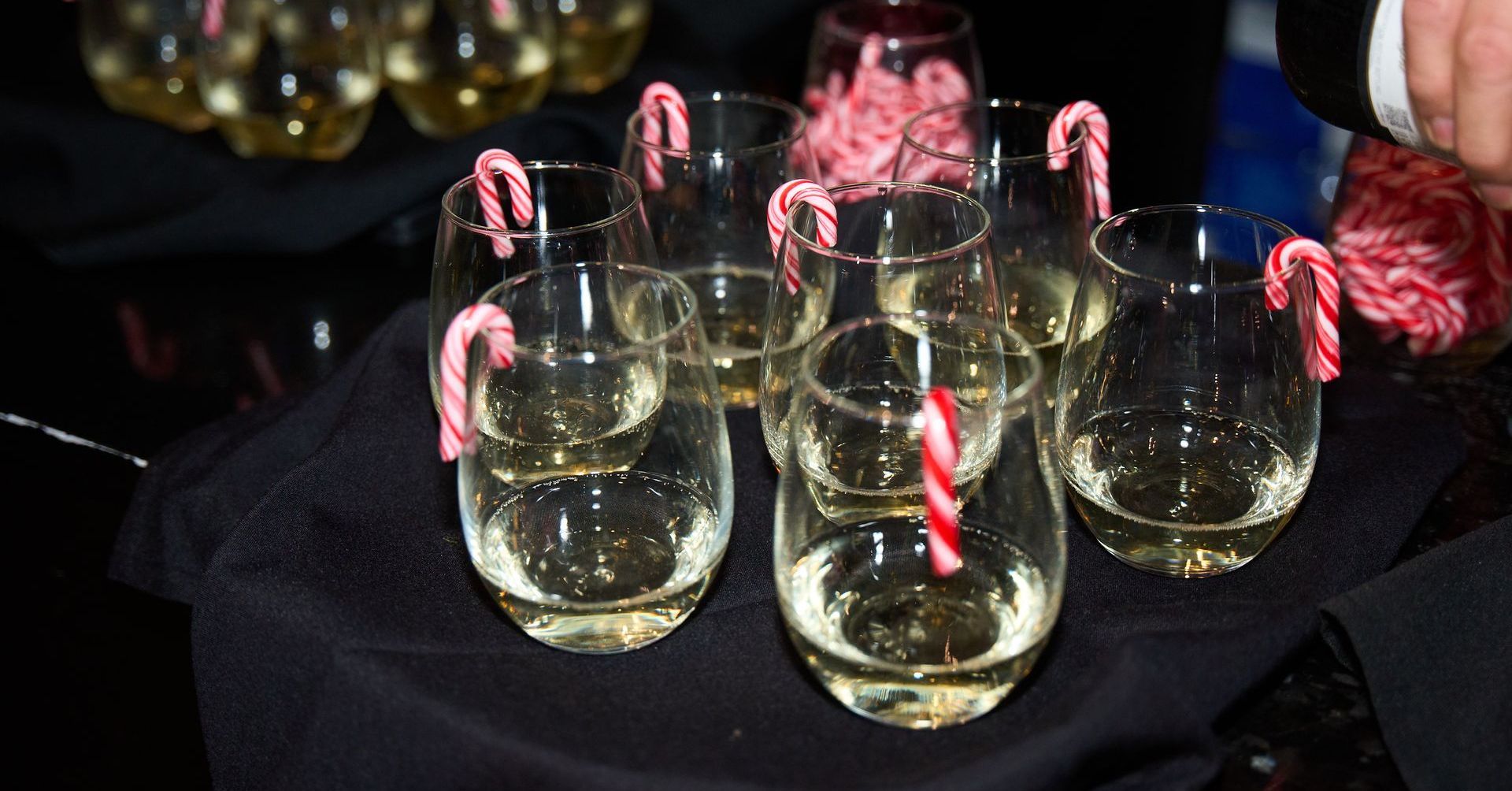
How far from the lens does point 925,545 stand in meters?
0.72

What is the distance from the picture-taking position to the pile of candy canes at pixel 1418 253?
1.00 metres

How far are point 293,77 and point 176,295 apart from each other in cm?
27

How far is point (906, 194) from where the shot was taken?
88 cm

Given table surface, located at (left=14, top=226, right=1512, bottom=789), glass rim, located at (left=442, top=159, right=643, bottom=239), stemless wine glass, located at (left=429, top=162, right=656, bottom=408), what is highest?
glass rim, located at (left=442, top=159, right=643, bottom=239)

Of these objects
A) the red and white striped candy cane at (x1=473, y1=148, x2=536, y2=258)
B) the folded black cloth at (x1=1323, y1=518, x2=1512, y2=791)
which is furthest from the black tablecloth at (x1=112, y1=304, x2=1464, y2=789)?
the red and white striped candy cane at (x1=473, y1=148, x2=536, y2=258)

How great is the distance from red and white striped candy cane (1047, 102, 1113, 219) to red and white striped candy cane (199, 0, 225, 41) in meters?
0.80

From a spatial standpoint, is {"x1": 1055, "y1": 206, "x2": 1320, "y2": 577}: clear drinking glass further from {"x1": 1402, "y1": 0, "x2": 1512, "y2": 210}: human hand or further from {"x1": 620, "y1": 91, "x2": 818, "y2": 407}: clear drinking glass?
{"x1": 620, "y1": 91, "x2": 818, "y2": 407}: clear drinking glass

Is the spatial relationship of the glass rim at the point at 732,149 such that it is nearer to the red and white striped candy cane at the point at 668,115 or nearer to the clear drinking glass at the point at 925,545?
the red and white striped candy cane at the point at 668,115

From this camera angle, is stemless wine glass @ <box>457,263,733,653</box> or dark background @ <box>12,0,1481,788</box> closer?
stemless wine glass @ <box>457,263,733,653</box>

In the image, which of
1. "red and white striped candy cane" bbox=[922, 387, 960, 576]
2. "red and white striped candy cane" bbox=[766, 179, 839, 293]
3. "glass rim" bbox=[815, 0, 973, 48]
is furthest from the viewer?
A: "glass rim" bbox=[815, 0, 973, 48]

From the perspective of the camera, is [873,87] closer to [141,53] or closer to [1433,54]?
[1433,54]

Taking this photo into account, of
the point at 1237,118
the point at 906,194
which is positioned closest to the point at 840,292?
the point at 906,194

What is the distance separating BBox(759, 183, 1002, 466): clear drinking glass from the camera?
30.8 inches

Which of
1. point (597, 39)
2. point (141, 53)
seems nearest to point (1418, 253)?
point (597, 39)
